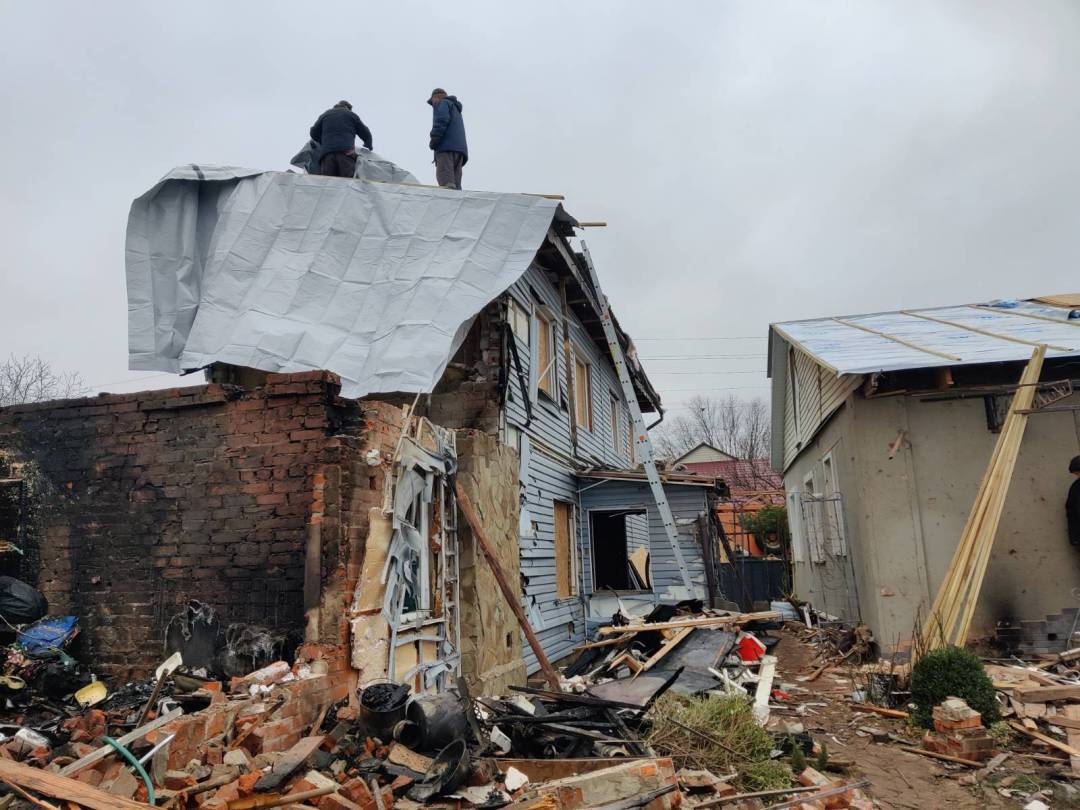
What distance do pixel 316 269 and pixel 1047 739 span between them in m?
8.43

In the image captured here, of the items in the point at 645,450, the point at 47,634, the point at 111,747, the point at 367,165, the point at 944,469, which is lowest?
the point at 111,747

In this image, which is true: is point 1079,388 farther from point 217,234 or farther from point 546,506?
point 217,234

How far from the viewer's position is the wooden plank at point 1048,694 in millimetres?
6891

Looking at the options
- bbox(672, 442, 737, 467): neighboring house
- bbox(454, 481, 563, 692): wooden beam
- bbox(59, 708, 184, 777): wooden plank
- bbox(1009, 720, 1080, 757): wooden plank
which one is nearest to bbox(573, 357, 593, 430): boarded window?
bbox(454, 481, 563, 692): wooden beam

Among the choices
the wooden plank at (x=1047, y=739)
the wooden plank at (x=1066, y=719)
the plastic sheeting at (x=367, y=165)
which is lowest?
the wooden plank at (x=1047, y=739)

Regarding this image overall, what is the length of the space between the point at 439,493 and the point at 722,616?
531 cm

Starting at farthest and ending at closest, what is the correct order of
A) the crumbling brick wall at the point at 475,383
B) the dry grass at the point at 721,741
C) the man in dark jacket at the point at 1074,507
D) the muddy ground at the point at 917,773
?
the crumbling brick wall at the point at 475,383 → the man in dark jacket at the point at 1074,507 → the dry grass at the point at 721,741 → the muddy ground at the point at 917,773

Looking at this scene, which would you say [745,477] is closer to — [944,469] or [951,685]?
[944,469]

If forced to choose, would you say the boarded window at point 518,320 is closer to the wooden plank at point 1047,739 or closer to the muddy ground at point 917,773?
the muddy ground at point 917,773

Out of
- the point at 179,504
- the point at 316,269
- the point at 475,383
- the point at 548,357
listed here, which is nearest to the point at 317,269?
the point at 316,269

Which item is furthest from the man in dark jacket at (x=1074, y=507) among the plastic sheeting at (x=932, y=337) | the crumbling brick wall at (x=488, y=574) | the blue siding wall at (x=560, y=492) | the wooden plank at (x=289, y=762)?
the wooden plank at (x=289, y=762)

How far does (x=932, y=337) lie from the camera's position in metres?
10.4

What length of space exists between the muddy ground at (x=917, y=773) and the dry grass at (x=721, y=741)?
76 centimetres

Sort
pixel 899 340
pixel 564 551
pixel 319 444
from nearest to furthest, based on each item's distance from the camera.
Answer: pixel 319 444, pixel 899 340, pixel 564 551
